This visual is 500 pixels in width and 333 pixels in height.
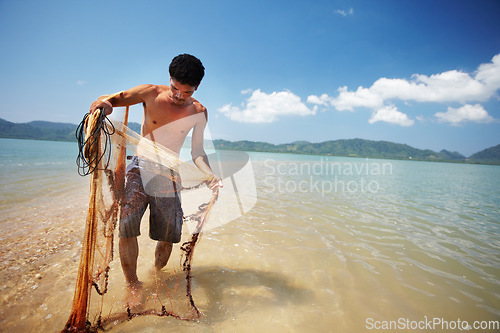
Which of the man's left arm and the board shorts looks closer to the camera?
the board shorts

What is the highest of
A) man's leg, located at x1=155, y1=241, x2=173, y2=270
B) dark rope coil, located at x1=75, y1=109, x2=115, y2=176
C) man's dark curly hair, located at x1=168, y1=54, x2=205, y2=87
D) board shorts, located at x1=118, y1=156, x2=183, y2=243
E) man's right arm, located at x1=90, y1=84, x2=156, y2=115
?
man's dark curly hair, located at x1=168, y1=54, x2=205, y2=87

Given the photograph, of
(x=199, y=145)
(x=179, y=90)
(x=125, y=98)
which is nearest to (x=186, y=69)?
(x=179, y=90)

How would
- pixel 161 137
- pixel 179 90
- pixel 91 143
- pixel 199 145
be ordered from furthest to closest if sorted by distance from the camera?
pixel 199 145, pixel 161 137, pixel 179 90, pixel 91 143

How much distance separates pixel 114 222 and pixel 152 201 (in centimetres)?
48

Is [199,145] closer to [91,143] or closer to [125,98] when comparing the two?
[125,98]

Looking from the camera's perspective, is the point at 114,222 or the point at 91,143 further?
the point at 114,222

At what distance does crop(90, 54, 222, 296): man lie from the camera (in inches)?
104

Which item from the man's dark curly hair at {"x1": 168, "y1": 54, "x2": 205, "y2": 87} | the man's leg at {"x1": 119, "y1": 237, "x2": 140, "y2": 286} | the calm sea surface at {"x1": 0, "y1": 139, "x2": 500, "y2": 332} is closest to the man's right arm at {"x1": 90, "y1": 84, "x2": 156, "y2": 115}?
the man's dark curly hair at {"x1": 168, "y1": 54, "x2": 205, "y2": 87}

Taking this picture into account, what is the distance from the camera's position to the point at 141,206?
8.92 feet

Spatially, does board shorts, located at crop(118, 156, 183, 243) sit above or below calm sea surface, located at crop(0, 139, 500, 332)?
above

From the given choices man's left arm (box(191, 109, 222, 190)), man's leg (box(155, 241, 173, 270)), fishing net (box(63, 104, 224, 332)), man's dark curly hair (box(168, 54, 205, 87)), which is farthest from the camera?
man's left arm (box(191, 109, 222, 190))

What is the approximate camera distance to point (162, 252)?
3.21 meters

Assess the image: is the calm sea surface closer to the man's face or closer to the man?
the man

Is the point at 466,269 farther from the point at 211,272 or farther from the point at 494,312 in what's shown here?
the point at 211,272
